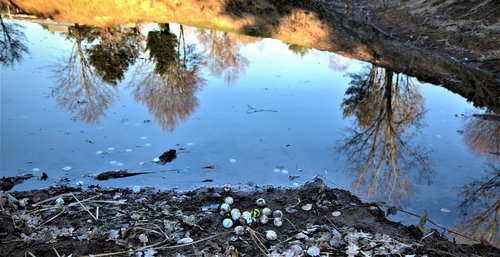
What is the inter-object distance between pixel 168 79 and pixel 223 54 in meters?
2.81

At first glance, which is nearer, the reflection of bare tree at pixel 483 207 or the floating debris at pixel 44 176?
the reflection of bare tree at pixel 483 207

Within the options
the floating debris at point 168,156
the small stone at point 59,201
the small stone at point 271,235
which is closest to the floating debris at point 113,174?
the floating debris at point 168,156

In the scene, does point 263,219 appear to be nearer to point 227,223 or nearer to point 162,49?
point 227,223

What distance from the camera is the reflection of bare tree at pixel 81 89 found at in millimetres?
8474

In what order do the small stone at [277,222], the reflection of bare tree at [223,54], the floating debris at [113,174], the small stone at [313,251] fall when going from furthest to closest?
the reflection of bare tree at [223,54] < the floating debris at [113,174] < the small stone at [277,222] < the small stone at [313,251]

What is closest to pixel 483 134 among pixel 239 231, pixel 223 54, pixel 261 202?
pixel 261 202

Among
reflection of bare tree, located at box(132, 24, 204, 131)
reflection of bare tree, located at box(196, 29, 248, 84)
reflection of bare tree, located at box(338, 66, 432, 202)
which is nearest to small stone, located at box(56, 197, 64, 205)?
reflection of bare tree, located at box(132, 24, 204, 131)

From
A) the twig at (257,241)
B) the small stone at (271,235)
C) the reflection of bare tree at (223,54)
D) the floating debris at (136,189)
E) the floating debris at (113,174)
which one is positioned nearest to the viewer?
the twig at (257,241)

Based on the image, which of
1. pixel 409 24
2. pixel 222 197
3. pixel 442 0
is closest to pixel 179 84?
pixel 222 197

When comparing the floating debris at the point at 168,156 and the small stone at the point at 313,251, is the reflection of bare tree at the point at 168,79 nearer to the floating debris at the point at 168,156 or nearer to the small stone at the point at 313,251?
the floating debris at the point at 168,156

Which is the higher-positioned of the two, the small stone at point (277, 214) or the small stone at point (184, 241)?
the small stone at point (277, 214)

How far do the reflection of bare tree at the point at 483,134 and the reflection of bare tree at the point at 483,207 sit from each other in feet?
1.53

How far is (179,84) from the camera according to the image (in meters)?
11.2

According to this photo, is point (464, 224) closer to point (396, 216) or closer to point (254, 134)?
point (396, 216)
